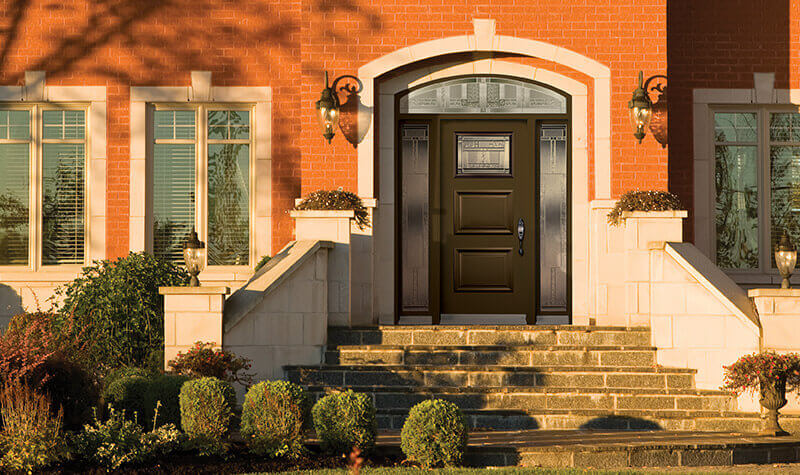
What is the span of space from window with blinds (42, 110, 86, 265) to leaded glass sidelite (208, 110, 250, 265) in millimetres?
1660

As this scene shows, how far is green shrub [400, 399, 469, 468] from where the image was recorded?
7.63 meters

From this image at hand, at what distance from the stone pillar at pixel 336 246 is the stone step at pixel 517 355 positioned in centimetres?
94

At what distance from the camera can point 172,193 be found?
13289 mm

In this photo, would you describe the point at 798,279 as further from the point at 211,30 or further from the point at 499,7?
the point at 211,30

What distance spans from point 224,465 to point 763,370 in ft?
15.9

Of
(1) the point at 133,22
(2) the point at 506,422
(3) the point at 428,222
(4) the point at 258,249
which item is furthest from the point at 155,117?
(2) the point at 506,422

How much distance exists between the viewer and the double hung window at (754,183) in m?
13.3

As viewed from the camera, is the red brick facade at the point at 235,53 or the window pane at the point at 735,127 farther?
the window pane at the point at 735,127

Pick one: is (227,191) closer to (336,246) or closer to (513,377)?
(336,246)

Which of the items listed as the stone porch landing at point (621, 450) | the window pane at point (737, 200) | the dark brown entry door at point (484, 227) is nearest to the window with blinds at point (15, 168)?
the dark brown entry door at point (484, 227)

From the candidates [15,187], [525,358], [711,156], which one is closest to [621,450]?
[525,358]

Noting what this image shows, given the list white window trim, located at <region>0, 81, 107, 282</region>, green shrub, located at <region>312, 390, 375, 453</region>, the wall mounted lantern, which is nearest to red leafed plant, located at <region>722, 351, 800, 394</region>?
the wall mounted lantern

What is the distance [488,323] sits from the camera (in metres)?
12.5

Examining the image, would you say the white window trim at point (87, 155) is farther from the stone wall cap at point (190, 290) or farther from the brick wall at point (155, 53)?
the stone wall cap at point (190, 290)
